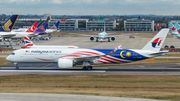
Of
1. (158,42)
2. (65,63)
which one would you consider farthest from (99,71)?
(158,42)

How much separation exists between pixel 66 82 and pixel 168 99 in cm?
1437

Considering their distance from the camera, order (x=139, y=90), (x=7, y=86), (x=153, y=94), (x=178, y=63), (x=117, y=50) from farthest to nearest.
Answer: (x=178, y=63), (x=117, y=50), (x=7, y=86), (x=139, y=90), (x=153, y=94)

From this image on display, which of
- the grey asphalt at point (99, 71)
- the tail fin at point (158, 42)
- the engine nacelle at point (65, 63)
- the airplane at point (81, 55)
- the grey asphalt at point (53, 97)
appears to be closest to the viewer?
the grey asphalt at point (53, 97)

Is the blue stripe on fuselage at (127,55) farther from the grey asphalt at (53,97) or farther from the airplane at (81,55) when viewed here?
the grey asphalt at (53,97)

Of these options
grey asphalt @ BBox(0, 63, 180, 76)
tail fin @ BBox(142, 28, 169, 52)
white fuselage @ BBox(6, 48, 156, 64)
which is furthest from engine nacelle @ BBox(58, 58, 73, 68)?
tail fin @ BBox(142, 28, 169, 52)

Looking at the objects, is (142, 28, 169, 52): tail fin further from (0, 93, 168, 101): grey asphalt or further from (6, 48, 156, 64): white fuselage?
(0, 93, 168, 101): grey asphalt

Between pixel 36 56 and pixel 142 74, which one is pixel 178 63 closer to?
pixel 142 74

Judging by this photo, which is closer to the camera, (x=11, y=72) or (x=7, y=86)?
(x=7, y=86)

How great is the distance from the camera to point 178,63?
167ft

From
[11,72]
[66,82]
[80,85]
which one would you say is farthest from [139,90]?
[11,72]

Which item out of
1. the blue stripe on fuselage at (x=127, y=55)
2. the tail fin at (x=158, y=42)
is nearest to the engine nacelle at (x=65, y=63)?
the blue stripe on fuselage at (x=127, y=55)

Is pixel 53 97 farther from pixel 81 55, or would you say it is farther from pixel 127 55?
pixel 127 55

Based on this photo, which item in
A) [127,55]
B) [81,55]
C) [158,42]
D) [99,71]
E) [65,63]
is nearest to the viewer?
[65,63]

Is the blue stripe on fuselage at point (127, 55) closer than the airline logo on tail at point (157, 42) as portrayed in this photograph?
Yes
